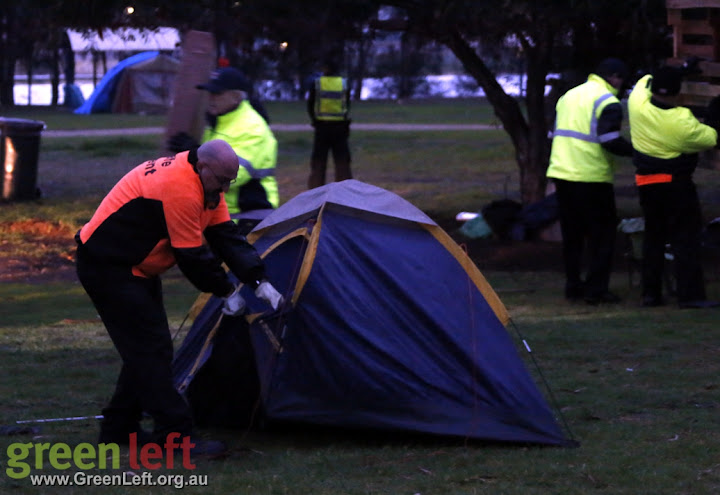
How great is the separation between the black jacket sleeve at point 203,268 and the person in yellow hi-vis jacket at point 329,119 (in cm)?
1048

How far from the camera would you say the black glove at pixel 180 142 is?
23.3 ft

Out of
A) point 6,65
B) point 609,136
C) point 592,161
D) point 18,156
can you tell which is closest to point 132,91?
point 6,65

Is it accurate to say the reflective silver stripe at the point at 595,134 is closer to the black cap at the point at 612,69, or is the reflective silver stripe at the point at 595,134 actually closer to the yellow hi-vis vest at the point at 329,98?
the black cap at the point at 612,69

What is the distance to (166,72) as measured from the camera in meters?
40.4

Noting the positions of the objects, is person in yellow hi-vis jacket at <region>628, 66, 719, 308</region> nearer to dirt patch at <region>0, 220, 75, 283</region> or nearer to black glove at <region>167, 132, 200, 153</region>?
black glove at <region>167, 132, 200, 153</region>

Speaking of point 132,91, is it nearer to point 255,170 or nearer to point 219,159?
point 255,170

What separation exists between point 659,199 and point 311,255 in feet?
14.6

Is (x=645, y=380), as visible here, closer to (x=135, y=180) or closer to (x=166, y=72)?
(x=135, y=180)

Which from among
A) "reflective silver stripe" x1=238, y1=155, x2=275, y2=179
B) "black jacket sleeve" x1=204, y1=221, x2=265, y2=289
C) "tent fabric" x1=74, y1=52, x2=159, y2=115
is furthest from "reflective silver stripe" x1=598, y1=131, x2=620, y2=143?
"tent fabric" x1=74, y1=52, x2=159, y2=115

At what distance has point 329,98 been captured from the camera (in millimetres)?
16109

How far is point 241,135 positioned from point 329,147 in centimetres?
878

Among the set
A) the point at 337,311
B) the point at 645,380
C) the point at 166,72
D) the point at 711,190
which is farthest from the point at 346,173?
the point at 166,72

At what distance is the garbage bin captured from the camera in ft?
57.2

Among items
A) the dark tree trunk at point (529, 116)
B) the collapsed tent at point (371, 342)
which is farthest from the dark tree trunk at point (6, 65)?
the collapsed tent at point (371, 342)
